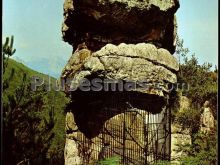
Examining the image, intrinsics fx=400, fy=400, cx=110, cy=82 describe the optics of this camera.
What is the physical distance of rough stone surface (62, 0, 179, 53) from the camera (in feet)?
44.0

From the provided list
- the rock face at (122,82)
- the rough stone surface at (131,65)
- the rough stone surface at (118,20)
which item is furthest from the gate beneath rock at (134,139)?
the rough stone surface at (118,20)

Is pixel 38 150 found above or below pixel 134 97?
below

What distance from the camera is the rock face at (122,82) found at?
1291 centimetres

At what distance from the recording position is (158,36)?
1447cm

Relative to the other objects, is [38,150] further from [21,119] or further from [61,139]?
[61,139]

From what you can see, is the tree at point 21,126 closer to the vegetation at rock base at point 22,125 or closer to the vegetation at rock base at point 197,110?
the vegetation at rock base at point 22,125

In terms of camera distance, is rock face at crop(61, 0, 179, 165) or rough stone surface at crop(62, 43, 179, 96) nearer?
rock face at crop(61, 0, 179, 165)

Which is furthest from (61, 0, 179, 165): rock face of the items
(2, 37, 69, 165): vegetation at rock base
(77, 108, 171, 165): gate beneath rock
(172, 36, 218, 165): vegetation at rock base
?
(2, 37, 69, 165): vegetation at rock base

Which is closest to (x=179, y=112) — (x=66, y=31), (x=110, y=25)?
(x=110, y=25)

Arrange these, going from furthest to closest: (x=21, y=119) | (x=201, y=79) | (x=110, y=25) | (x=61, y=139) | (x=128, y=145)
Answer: (x=61, y=139) → (x=201, y=79) → (x=110, y=25) → (x=128, y=145) → (x=21, y=119)

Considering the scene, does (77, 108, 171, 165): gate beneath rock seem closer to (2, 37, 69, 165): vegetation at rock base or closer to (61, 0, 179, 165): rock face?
(61, 0, 179, 165): rock face

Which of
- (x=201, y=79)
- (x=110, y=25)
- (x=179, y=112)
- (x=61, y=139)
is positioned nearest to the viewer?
(x=110, y=25)

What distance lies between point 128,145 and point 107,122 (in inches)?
42.2

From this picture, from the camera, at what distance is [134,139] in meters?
12.7
